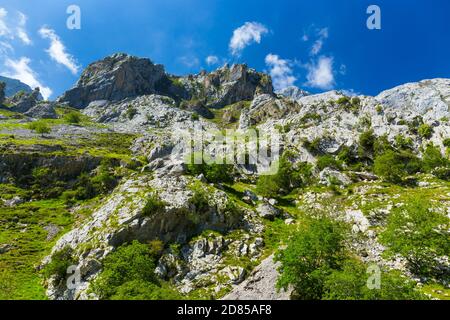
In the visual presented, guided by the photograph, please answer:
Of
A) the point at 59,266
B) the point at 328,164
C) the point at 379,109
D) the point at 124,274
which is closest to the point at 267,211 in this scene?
the point at 124,274

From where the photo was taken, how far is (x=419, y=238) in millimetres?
36094

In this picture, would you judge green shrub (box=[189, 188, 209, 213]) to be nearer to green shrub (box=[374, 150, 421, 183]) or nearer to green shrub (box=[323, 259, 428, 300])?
green shrub (box=[323, 259, 428, 300])

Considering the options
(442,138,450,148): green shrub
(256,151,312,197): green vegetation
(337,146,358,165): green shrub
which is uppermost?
(442,138,450,148): green shrub

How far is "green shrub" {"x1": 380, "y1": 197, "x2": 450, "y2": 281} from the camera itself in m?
35.0

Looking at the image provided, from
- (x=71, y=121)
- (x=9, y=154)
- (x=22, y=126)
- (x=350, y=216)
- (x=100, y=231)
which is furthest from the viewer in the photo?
(x=71, y=121)

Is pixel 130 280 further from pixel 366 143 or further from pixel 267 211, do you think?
pixel 366 143

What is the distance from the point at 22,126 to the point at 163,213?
137265 mm

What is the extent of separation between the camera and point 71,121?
178 metres

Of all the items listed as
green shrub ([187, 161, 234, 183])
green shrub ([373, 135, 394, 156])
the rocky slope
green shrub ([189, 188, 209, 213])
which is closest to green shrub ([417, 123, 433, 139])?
the rocky slope

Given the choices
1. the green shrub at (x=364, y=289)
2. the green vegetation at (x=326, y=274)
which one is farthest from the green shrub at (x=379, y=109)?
the green shrub at (x=364, y=289)

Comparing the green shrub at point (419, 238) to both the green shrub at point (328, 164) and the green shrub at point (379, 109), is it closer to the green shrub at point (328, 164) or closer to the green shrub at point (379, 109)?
the green shrub at point (328, 164)

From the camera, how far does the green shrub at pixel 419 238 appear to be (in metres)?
35.0
